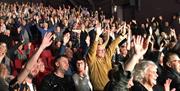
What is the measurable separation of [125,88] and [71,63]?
10.6 ft

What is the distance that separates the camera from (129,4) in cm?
2547

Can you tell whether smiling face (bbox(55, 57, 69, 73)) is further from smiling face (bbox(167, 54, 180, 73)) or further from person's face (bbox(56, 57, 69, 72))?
smiling face (bbox(167, 54, 180, 73))

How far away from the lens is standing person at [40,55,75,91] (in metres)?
6.02

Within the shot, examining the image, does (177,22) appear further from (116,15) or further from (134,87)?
(134,87)

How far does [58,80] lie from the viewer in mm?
6059

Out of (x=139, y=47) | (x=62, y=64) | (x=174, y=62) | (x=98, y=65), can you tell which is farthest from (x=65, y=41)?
(x=139, y=47)

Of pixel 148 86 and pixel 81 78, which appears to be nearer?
pixel 148 86

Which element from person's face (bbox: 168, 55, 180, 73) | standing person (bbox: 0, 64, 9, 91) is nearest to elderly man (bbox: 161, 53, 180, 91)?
person's face (bbox: 168, 55, 180, 73)

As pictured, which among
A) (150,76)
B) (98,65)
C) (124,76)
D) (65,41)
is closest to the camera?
(124,76)

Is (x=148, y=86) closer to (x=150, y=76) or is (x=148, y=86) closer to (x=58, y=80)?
(x=150, y=76)

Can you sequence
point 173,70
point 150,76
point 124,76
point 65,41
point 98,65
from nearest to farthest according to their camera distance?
point 124,76 → point 150,76 → point 173,70 → point 98,65 → point 65,41

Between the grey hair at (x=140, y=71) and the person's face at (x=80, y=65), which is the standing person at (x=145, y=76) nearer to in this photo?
the grey hair at (x=140, y=71)

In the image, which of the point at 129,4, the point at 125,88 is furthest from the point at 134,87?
the point at 129,4

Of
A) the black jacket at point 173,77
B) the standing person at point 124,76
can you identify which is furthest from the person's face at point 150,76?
the black jacket at point 173,77
